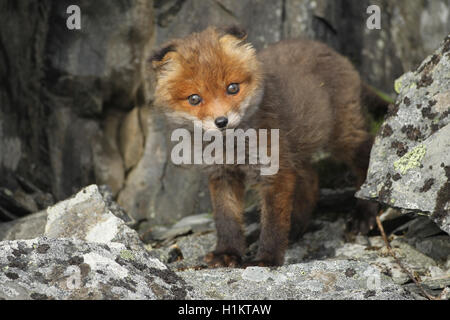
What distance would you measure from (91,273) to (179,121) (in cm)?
191

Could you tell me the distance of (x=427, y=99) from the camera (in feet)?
15.9

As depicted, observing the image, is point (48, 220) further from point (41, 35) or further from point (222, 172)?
point (41, 35)

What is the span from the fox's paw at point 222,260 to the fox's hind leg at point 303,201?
4.27 feet

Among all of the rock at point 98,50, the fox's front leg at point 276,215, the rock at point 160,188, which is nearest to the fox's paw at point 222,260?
the fox's front leg at point 276,215

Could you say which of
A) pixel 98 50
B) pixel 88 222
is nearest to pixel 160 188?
pixel 98 50

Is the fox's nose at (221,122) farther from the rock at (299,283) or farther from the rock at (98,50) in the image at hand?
the rock at (98,50)

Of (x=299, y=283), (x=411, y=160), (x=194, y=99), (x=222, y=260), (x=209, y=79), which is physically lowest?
(x=222, y=260)

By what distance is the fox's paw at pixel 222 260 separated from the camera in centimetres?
469

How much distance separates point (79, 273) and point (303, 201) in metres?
3.37

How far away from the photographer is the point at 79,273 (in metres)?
3.23

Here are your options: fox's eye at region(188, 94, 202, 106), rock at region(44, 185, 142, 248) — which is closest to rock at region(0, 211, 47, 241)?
rock at region(44, 185, 142, 248)

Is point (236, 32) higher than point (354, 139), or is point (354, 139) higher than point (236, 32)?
point (236, 32)

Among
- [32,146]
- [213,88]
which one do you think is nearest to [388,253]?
[213,88]

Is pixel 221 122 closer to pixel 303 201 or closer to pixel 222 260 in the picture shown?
pixel 222 260
